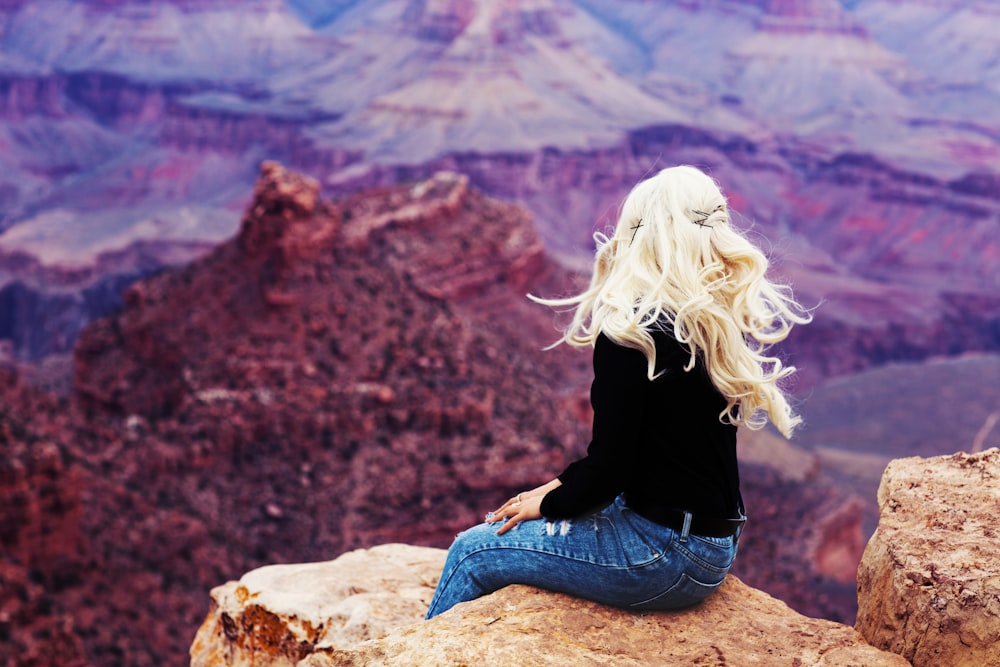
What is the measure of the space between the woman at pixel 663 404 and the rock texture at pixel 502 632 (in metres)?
0.27

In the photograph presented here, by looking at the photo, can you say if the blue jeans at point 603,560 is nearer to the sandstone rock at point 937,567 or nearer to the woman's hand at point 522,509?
the woman's hand at point 522,509

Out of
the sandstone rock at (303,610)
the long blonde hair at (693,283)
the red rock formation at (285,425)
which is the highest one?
the long blonde hair at (693,283)

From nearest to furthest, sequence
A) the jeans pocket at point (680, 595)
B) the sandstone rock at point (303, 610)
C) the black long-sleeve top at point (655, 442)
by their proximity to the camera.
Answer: the black long-sleeve top at point (655, 442) < the jeans pocket at point (680, 595) < the sandstone rock at point (303, 610)

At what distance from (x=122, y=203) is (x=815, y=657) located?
12750 centimetres

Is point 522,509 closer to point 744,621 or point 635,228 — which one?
point 744,621

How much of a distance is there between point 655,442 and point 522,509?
1081 millimetres

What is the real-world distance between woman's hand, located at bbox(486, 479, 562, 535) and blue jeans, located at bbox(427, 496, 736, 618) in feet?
0.19

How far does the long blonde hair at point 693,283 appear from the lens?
6059 mm

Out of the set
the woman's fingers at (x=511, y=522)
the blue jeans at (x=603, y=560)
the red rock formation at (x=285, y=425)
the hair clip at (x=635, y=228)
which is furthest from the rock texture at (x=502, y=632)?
the red rock formation at (x=285, y=425)

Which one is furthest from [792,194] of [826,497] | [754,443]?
[826,497]

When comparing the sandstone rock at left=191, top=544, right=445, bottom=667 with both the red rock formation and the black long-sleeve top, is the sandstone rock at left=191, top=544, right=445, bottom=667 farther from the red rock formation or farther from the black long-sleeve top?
the red rock formation

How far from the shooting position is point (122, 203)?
123 meters

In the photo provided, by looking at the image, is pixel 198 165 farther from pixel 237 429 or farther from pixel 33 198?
pixel 237 429

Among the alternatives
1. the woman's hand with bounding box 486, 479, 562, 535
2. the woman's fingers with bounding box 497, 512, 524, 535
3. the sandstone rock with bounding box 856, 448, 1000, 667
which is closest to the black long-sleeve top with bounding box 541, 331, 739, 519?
the woman's hand with bounding box 486, 479, 562, 535
